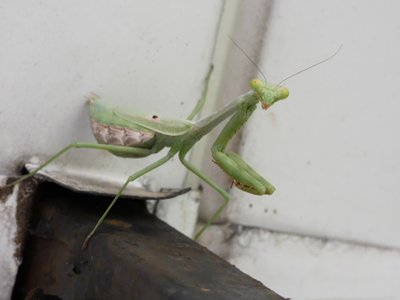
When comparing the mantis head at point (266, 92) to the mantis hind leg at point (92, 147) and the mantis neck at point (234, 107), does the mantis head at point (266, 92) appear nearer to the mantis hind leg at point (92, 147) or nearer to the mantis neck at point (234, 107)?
the mantis neck at point (234, 107)

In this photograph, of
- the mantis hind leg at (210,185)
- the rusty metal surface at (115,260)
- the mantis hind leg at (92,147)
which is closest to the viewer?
the rusty metal surface at (115,260)

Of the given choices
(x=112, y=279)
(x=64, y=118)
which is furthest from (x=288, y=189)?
(x=112, y=279)

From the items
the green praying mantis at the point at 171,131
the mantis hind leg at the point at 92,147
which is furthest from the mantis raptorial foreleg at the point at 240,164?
the mantis hind leg at the point at 92,147

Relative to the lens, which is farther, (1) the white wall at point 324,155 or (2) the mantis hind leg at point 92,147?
(1) the white wall at point 324,155

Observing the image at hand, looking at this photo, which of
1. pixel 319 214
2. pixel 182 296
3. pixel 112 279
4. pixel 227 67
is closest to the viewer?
pixel 182 296

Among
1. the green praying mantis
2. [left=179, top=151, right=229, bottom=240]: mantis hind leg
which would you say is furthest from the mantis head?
[left=179, top=151, right=229, bottom=240]: mantis hind leg

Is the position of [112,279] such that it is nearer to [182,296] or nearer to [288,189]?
[182,296]

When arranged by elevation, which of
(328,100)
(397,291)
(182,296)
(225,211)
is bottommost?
(397,291)

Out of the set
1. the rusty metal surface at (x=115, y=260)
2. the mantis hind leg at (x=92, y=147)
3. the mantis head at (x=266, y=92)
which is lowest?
the rusty metal surface at (x=115, y=260)

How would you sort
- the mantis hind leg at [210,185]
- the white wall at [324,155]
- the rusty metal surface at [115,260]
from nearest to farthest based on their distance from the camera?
the rusty metal surface at [115,260] → the mantis hind leg at [210,185] → the white wall at [324,155]
